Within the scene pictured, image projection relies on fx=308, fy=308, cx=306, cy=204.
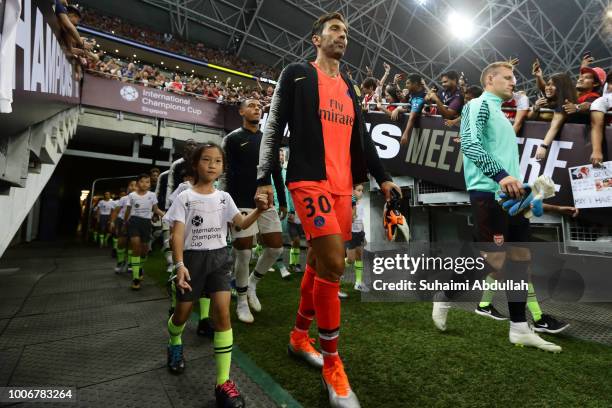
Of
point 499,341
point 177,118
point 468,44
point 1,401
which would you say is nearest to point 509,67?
point 499,341

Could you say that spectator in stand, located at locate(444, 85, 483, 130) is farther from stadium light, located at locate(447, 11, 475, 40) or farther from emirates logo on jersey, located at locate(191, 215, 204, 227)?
Result: stadium light, located at locate(447, 11, 475, 40)

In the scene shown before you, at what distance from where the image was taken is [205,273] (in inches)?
79.2

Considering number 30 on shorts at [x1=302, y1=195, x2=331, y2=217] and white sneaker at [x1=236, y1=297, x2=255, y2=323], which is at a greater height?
number 30 on shorts at [x1=302, y1=195, x2=331, y2=217]

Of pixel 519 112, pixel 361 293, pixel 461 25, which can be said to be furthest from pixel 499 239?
pixel 461 25

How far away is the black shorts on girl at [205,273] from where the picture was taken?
1979 mm

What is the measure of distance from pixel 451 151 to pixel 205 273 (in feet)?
16.1

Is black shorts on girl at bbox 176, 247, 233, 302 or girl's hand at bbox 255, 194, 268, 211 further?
black shorts on girl at bbox 176, 247, 233, 302

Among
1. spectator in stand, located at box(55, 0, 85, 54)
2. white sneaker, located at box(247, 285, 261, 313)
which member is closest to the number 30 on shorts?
white sneaker, located at box(247, 285, 261, 313)

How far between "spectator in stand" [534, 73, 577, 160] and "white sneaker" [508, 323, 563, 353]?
2.91m

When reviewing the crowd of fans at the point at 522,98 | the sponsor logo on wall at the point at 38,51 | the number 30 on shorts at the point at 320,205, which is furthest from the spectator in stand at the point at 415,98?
the sponsor logo on wall at the point at 38,51

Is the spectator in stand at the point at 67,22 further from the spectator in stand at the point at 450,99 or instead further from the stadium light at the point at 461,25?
the stadium light at the point at 461,25

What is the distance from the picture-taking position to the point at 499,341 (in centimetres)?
253

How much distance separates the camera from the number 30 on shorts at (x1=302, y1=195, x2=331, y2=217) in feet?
5.84

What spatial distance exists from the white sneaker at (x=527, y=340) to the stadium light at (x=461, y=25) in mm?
22268
